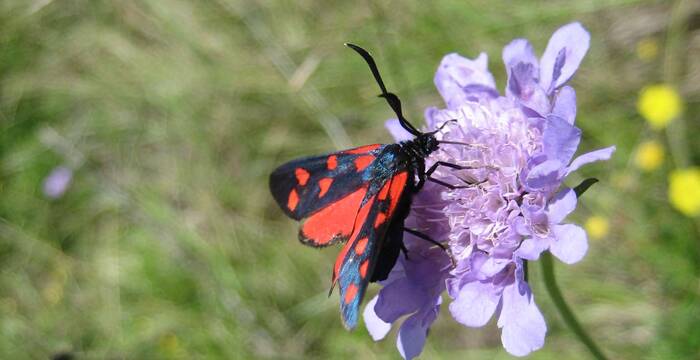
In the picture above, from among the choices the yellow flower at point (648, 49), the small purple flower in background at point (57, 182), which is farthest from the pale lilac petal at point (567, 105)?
the small purple flower in background at point (57, 182)

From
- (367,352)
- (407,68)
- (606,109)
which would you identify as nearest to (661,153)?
(606,109)

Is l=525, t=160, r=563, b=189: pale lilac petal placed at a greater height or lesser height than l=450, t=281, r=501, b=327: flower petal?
greater

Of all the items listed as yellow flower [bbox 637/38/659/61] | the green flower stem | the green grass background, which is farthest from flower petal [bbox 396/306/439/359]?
yellow flower [bbox 637/38/659/61]

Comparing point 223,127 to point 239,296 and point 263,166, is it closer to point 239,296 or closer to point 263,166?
point 263,166

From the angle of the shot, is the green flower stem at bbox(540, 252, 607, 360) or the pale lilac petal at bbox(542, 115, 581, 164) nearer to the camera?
the pale lilac petal at bbox(542, 115, 581, 164)

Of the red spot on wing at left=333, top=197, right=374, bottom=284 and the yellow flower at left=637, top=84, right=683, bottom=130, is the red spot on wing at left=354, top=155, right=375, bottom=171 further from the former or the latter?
the yellow flower at left=637, top=84, right=683, bottom=130

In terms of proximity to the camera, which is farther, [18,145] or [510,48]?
[18,145]

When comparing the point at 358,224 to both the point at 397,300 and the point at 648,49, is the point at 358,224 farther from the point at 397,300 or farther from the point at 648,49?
the point at 648,49
